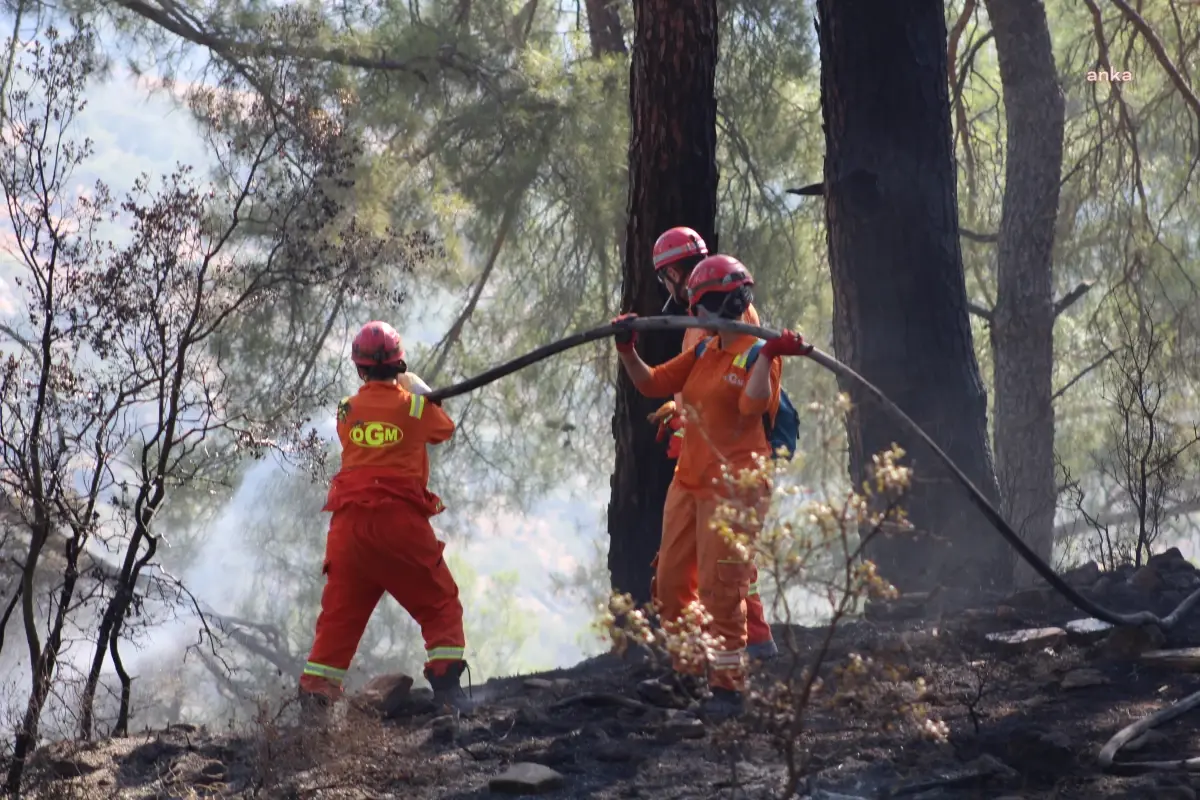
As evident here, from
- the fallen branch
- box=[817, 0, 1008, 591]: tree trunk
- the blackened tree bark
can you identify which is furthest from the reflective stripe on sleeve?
the blackened tree bark

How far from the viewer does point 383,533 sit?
5668 mm

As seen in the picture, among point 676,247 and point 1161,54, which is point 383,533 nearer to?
point 676,247

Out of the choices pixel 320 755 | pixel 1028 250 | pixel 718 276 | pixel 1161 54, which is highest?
pixel 1161 54

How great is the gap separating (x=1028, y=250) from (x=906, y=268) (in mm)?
4260

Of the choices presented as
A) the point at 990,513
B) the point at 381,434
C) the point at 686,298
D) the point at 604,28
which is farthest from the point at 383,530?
the point at 604,28

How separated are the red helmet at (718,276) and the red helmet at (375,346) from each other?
4.29 ft

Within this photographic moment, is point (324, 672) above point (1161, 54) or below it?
below

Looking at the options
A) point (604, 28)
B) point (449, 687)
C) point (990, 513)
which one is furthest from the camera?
point (604, 28)

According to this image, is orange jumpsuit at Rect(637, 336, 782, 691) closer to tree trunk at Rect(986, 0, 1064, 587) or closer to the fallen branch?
the fallen branch

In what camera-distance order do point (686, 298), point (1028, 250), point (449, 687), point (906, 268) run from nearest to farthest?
point (449, 687)
point (686, 298)
point (906, 268)
point (1028, 250)

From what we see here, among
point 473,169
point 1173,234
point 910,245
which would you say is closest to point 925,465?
point 910,245

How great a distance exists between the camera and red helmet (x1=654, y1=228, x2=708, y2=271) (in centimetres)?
598

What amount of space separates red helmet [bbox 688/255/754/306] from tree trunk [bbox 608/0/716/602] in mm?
1839

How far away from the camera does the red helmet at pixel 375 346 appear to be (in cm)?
574
